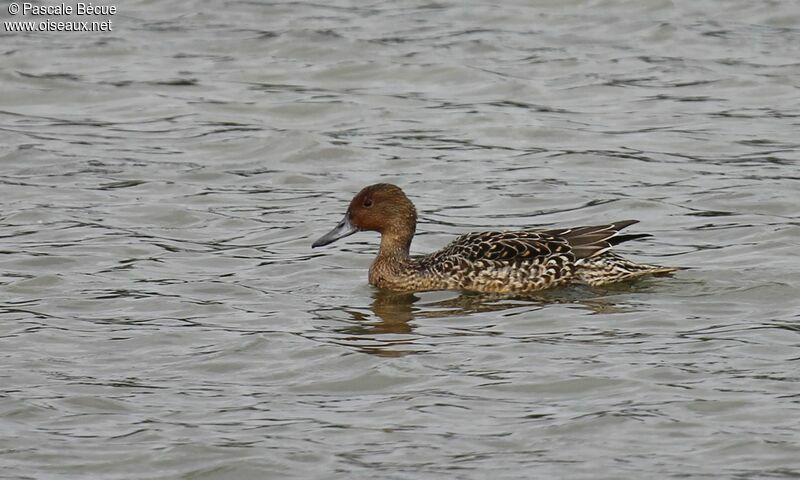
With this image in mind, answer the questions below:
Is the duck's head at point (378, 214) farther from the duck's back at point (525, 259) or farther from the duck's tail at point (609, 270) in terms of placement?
the duck's tail at point (609, 270)

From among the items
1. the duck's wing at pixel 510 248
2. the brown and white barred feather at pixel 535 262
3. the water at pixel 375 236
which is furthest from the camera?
the duck's wing at pixel 510 248

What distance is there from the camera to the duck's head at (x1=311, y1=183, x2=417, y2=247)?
12078 mm

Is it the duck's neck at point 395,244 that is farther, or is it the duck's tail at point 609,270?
the duck's neck at point 395,244

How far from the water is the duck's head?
14.1 inches

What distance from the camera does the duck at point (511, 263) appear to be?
37.5ft

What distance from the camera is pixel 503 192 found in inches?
560

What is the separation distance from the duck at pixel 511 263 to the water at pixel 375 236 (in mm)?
121

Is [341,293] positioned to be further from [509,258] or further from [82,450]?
[82,450]

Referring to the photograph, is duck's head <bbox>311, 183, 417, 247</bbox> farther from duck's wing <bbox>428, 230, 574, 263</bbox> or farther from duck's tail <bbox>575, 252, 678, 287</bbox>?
duck's tail <bbox>575, 252, 678, 287</bbox>

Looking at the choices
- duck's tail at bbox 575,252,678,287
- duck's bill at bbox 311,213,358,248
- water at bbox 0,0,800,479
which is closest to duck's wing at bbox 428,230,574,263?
duck's tail at bbox 575,252,678,287

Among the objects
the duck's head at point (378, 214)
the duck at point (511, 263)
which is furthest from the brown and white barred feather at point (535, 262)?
the duck's head at point (378, 214)

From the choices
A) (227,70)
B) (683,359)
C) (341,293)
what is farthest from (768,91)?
(683,359)

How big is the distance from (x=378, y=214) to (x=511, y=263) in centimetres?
109

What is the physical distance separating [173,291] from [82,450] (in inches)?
129
